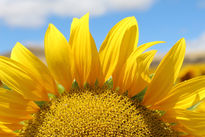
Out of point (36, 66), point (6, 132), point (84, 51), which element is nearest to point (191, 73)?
point (84, 51)

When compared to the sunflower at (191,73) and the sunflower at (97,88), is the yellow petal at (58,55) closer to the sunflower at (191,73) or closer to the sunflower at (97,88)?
the sunflower at (97,88)

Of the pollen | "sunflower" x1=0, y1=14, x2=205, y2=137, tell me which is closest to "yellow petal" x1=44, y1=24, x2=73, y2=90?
"sunflower" x1=0, y1=14, x2=205, y2=137

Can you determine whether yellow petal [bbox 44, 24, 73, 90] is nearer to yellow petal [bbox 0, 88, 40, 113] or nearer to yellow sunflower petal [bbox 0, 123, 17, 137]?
yellow petal [bbox 0, 88, 40, 113]

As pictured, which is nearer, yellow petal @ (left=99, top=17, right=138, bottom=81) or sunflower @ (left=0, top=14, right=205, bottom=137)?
sunflower @ (left=0, top=14, right=205, bottom=137)

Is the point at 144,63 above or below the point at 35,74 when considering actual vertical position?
below

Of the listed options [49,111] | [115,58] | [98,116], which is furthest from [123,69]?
Result: [49,111]

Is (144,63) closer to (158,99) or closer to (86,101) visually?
(158,99)

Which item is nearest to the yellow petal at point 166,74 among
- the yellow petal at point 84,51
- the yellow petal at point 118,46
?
the yellow petal at point 118,46
